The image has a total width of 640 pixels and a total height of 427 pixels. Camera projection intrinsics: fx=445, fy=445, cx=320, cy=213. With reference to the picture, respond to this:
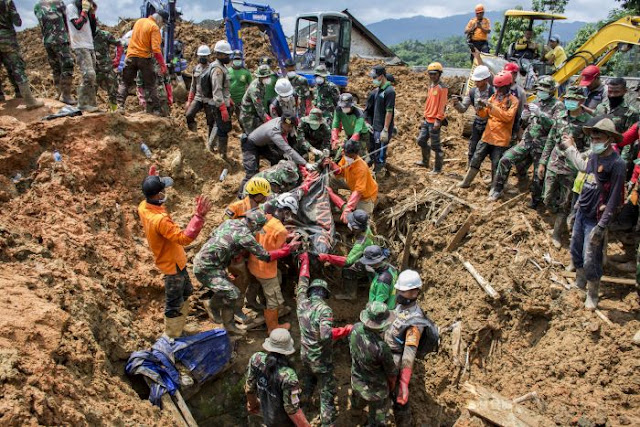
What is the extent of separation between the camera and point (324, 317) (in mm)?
4953

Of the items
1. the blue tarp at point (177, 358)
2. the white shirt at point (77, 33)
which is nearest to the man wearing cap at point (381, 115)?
the blue tarp at point (177, 358)

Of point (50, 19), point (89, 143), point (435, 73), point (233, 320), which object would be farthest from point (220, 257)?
point (435, 73)

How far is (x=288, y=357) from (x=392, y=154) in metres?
6.68

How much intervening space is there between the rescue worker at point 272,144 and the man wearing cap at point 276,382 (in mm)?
3355

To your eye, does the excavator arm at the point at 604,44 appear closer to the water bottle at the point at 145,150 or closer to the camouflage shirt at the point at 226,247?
the camouflage shirt at the point at 226,247

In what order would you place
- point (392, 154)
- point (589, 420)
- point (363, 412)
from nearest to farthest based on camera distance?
point (589, 420)
point (363, 412)
point (392, 154)

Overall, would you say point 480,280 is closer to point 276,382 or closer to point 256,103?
point 276,382

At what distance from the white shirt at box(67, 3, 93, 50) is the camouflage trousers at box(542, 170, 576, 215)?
7.18 meters

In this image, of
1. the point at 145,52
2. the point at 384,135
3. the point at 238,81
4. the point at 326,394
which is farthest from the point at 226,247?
the point at 238,81

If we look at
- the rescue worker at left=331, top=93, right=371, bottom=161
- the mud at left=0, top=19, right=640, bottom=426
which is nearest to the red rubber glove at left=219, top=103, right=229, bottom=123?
the mud at left=0, top=19, right=640, bottom=426

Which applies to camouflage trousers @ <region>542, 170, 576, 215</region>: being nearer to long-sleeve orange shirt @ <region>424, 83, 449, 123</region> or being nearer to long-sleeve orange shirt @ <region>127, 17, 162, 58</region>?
long-sleeve orange shirt @ <region>424, 83, 449, 123</region>

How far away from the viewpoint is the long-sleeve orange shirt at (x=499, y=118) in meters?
7.01

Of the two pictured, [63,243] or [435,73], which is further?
[435,73]

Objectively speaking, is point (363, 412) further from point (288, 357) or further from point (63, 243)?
point (63, 243)
